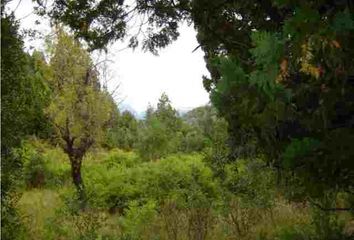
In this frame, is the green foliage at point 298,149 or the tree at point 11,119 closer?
the green foliage at point 298,149

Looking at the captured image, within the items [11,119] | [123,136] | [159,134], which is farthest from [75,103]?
[123,136]

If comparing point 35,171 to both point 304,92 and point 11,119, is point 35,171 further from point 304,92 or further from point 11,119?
point 304,92

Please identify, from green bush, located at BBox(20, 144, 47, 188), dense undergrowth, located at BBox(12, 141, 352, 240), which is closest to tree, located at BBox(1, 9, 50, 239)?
dense undergrowth, located at BBox(12, 141, 352, 240)

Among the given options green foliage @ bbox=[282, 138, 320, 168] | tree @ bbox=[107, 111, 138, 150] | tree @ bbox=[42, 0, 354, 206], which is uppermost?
tree @ bbox=[107, 111, 138, 150]

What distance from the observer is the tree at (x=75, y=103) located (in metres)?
17.8

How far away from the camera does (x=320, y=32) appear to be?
2396mm

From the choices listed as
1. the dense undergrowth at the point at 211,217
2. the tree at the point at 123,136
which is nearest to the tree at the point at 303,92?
the dense undergrowth at the point at 211,217

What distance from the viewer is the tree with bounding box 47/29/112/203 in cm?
1784

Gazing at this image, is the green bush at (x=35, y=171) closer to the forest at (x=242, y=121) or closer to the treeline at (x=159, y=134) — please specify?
the treeline at (x=159, y=134)

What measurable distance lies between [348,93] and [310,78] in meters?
0.24

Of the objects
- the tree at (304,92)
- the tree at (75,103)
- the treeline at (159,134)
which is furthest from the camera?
the treeline at (159,134)

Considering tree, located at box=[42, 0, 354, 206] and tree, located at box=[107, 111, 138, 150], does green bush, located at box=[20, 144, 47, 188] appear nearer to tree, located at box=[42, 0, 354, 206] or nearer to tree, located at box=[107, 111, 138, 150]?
tree, located at box=[107, 111, 138, 150]

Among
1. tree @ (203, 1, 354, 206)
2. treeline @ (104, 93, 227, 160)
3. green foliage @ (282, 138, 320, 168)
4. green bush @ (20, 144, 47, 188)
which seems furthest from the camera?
treeline @ (104, 93, 227, 160)

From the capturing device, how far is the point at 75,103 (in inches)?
717
